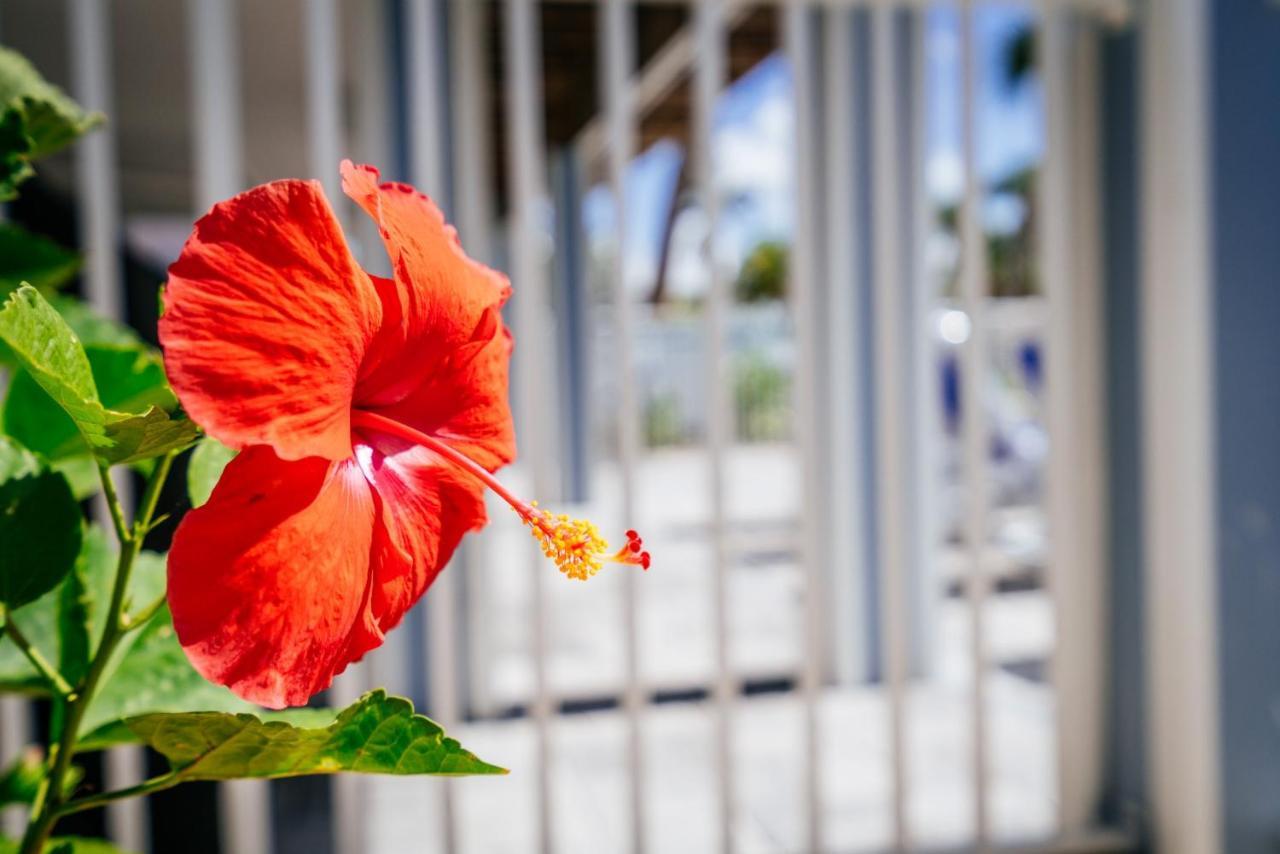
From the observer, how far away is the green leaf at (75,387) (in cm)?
27

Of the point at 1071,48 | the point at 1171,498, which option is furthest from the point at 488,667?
the point at 1071,48

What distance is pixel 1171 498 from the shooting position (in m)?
1.70

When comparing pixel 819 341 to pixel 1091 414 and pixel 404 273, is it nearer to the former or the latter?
pixel 1091 414

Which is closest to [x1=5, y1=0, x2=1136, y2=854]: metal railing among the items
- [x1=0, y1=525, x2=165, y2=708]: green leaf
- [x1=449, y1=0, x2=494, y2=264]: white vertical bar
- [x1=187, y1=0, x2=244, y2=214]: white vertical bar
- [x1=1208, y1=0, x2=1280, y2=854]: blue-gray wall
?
[x1=187, y1=0, x2=244, y2=214]: white vertical bar

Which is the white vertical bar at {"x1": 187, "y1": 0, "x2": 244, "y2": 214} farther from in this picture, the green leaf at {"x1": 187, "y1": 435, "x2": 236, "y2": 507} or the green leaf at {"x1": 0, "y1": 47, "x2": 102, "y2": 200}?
the green leaf at {"x1": 187, "y1": 435, "x2": 236, "y2": 507}

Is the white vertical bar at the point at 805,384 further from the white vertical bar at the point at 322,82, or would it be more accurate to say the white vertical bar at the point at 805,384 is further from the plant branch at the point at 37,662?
the plant branch at the point at 37,662

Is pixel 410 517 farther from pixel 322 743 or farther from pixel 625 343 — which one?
pixel 625 343

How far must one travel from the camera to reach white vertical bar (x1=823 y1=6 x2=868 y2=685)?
3.16 metres

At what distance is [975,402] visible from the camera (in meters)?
1.74

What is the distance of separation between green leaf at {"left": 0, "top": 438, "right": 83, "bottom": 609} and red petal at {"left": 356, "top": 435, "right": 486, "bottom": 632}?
0.52ft

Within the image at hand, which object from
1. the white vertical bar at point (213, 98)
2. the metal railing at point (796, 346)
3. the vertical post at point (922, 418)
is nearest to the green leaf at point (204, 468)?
the metal railing at point (796, 346)

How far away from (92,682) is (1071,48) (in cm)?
199

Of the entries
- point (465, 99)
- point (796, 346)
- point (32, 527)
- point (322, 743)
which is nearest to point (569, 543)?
point (322, 743)

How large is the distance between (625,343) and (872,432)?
74.3 inches
